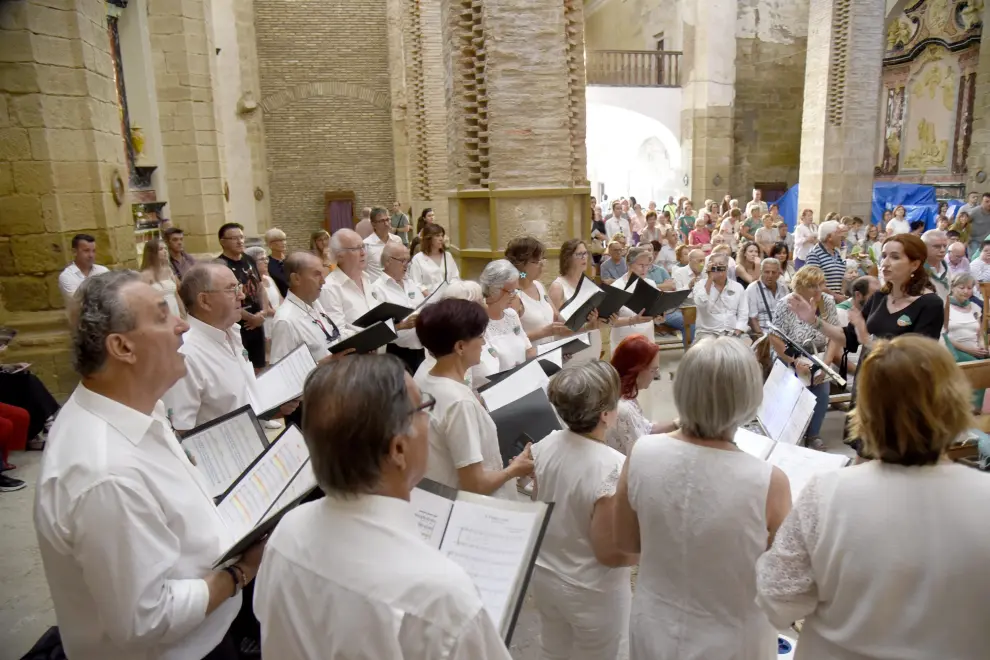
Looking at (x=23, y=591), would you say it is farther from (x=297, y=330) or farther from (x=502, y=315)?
(x=502, y=315)

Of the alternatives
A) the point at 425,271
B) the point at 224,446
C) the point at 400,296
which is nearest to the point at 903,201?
the point at 425,271

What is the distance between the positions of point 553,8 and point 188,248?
6024 millimetres

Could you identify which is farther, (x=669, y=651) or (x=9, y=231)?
(x=9, y=231)

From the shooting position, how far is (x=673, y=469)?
5.68ft

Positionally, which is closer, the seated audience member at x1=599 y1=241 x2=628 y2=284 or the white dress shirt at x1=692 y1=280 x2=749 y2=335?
the white dress shirt at x1=692 y1=280 x2=749 y2=335

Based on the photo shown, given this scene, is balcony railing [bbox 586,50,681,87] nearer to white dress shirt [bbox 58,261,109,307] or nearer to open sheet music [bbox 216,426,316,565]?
white dress shirt [bbox 58,261,109,307]

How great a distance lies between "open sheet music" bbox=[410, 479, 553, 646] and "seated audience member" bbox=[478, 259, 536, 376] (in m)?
2.01

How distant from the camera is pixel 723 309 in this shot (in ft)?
18.3

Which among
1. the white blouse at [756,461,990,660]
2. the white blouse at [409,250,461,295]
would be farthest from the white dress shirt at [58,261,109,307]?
the white blouse at [756,461,990,660]

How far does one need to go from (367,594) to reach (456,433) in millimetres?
1197

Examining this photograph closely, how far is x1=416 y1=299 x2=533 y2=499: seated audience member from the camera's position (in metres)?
→ 2.24

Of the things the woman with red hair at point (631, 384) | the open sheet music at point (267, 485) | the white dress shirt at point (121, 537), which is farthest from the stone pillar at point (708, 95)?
the white dress shirt at point (121, 537)

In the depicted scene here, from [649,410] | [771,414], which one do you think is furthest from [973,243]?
[771,414]

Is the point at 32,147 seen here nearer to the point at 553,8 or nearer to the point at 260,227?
the point at 553,8
